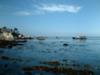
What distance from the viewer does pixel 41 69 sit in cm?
3366

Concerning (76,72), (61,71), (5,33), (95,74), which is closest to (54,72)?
A: (61,71)

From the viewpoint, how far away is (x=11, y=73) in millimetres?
29641

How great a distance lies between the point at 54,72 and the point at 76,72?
3.39 m

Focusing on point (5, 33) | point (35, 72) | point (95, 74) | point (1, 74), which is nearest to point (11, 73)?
point (1, 74)

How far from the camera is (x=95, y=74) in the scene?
30.3 m

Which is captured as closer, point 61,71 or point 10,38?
point 61,71

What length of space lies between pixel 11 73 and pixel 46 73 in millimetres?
5224

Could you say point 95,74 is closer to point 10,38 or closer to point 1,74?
point 1,74

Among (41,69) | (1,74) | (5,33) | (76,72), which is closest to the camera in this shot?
(1,74)

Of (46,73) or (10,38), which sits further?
(10,38)

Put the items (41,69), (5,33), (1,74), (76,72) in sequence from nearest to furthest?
(1,74) < (76,72) < (41,69) < (5,33)

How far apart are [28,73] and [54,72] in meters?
4.14

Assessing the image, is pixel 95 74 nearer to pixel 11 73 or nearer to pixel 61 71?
pixel 61 71

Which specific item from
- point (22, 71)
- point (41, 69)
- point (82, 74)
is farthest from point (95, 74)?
point (22, 71)
